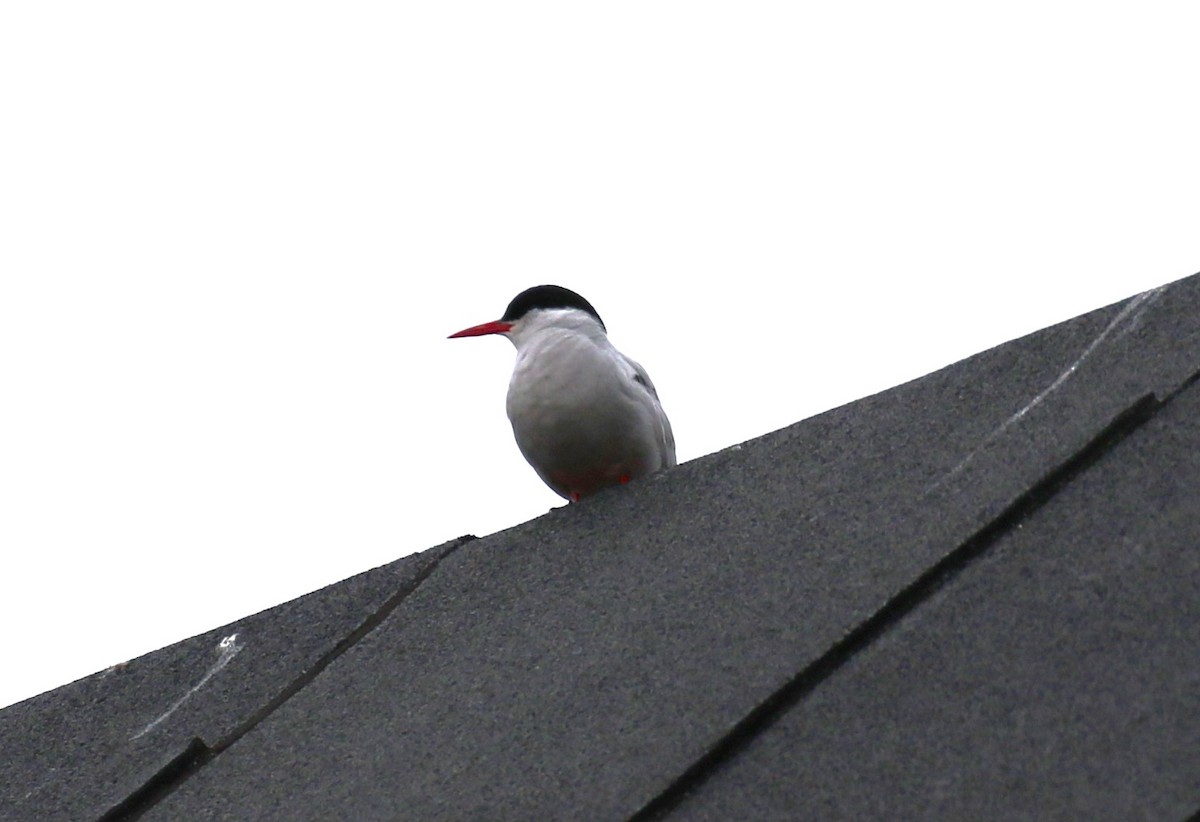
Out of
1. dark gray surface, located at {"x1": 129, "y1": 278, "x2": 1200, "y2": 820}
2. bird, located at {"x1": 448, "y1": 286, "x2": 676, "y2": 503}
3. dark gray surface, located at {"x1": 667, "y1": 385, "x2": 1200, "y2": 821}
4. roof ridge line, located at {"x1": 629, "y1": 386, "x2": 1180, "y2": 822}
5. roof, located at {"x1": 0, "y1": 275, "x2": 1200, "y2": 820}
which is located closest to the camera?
dark gray surface, located at {"x1": 667, "y1": 385, "x2": 1200, "y2": 821}

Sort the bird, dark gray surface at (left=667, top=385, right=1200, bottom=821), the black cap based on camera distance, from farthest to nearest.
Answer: the black cap
the bird
dark gray surface at (left=667, top=385, right=1200, bottom=821)

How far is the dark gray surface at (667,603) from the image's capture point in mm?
3635

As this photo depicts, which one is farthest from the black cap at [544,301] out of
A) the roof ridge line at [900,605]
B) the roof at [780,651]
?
the roof ridge line at [900,605]

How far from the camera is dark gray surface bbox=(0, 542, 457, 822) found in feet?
14.6

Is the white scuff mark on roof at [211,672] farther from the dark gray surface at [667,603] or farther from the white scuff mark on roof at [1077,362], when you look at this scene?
the white scuff mark on roof at [1077,362]

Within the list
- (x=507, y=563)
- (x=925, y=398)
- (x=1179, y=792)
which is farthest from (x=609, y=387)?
(x=1179, y=792)

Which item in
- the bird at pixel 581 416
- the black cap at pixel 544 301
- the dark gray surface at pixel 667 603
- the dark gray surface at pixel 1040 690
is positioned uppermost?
the black cap at pixel 544 301

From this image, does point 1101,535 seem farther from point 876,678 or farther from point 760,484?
point 760,484

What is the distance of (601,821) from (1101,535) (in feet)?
3.59

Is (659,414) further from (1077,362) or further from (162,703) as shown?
(162,703)

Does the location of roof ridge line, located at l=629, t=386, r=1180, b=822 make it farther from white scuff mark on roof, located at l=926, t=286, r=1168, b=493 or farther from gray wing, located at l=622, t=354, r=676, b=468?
gray wing, located at l=622, t=354, r=676, b=468

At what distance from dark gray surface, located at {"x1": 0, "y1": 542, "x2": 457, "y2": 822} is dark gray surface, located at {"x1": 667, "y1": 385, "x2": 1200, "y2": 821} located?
1555 mm

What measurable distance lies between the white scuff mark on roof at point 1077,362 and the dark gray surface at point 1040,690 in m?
0.33

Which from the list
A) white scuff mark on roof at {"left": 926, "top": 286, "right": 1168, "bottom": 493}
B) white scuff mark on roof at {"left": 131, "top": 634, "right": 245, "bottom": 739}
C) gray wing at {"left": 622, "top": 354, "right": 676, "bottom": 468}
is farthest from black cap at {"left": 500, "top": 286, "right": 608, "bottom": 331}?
white scuff mark on roof at {"left": 926, "top": 286, "right": 1168, "bottom": 493}
